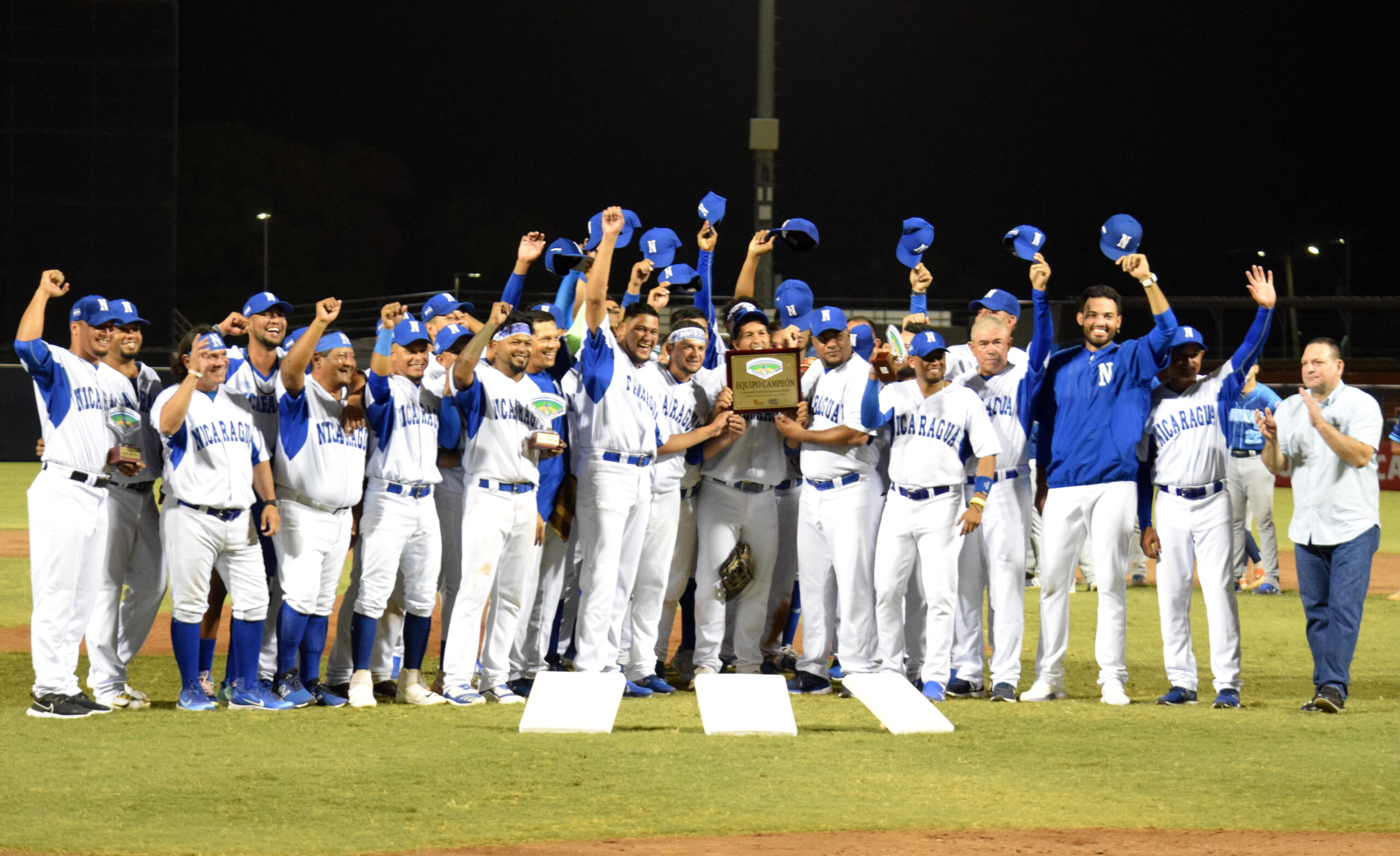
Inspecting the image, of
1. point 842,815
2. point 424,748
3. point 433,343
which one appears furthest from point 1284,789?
point 433,343

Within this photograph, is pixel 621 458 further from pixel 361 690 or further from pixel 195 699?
pixel 195 699

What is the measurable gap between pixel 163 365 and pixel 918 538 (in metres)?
28.7

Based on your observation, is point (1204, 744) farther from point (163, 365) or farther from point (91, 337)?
point (163, 365)

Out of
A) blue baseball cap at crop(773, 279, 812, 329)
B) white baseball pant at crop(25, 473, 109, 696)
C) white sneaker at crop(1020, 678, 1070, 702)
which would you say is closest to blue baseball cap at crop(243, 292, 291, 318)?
white baseball pant at crop(25, 473, 109, 696)

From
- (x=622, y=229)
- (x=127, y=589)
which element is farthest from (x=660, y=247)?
(x=127, y=589)

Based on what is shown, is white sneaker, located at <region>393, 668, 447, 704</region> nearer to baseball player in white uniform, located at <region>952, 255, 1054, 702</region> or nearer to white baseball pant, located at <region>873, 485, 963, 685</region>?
white baseball pant, located at <region>873, 485, 963, 685</region>

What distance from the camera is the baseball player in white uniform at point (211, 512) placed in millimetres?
6426

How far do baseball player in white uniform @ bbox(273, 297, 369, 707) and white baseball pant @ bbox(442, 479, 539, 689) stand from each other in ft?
1.35

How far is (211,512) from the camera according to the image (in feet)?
21.2

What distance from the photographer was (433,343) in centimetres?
780

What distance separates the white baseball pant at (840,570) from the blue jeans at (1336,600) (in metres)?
2.05

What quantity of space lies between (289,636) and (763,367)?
8.53 ft

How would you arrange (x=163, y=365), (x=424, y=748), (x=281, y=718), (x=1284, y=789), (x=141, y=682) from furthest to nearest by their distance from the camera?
(x=163, y=365) < (x=141, y=682) < (x=281, y=718) < (x=424, y=748) < (x=1284, y=789)

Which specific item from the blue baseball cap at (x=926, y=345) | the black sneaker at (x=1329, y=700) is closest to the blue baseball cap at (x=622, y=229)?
the blue baseball cap at (x=926, y=345)
